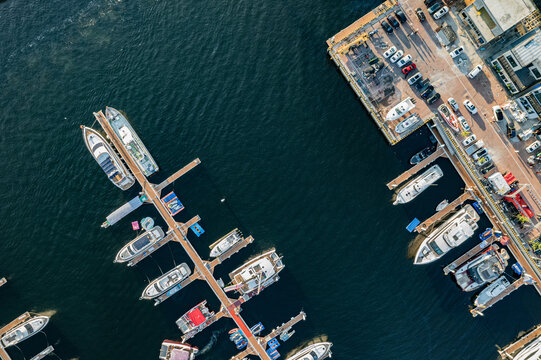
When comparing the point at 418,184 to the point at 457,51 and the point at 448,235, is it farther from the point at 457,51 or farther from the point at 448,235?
the point at 457,51

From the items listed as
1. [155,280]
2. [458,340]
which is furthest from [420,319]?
[155,280]

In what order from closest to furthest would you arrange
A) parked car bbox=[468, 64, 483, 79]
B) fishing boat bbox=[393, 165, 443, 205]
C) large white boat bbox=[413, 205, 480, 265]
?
1. parked car bbox=[468, 64, 483, 79]
2. large white boat bbox=[413, 205, 480, 265]
3. fishing boat bbox=[393, 165, 443, 205]

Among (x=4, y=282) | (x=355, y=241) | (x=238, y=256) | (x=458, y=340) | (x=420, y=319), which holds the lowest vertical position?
(x=458, y=340)

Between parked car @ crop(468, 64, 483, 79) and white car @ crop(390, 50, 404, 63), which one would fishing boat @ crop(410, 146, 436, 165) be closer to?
parked car @ crop(468, 64, 483, 79)

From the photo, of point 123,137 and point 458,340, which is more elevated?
point 123,137

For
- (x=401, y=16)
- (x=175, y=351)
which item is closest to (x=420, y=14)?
(x=401, y=16)

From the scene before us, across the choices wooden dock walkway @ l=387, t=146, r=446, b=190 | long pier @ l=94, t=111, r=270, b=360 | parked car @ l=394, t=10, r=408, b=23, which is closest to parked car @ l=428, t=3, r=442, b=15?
parked car @ l=394, t=10, r=408, b=23

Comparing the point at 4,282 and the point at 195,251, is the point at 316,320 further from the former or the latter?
the point at 4,282
